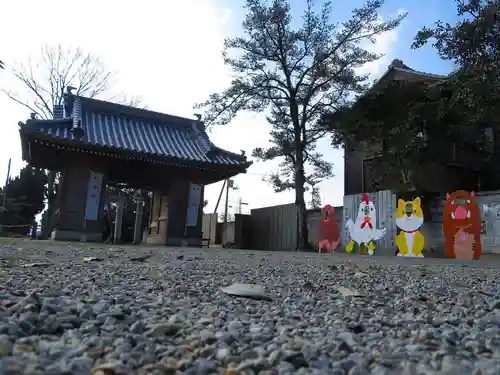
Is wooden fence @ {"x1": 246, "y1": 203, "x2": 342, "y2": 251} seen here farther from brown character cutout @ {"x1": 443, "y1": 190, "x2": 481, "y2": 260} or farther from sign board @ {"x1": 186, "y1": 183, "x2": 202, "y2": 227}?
brown character cutout @ {"x1": 443, "y1": 190, "x2": 481, "y2": 260}

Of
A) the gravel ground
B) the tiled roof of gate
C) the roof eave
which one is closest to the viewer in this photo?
the gravel ground

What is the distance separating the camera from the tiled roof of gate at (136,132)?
375 inches

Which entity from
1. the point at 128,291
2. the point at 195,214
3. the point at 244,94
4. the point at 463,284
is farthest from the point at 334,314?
the point at 244,94

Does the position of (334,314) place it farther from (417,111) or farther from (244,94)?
(244,94)

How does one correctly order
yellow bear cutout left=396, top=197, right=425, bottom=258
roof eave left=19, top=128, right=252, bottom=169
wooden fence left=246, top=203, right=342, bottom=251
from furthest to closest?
wooden fence left=246, top=203, right=342, bottom=251 < roof eave left=19, top=128, right=252, bottom=169 < yellow bear cutout left=396, top=197, right=425, bottom=258

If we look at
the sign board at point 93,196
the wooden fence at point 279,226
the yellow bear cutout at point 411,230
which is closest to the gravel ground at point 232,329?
the yellow bear cutout at point 411,230

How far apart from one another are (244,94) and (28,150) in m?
5.57

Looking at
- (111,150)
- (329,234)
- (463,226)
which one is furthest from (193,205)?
(463,226)

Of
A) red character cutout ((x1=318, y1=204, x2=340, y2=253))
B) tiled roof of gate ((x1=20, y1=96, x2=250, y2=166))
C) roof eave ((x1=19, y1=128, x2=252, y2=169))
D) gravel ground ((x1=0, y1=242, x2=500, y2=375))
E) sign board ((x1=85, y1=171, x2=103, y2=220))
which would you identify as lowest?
gravel ground ((x1=0, y1=242, x2=500, y2=375))

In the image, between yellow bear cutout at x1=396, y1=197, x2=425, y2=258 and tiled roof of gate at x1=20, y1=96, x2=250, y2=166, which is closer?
yellow bear cutout at x1=396, y1=197, x2=425, y2=258

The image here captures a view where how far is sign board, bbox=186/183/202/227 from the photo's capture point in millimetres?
10922

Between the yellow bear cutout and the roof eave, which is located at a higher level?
the roof eave

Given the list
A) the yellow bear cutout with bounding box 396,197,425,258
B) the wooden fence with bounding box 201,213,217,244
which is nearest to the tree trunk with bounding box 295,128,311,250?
the yellow bear cutout with bounding box 396,197,425,258

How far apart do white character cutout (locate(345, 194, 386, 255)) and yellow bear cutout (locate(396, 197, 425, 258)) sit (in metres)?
1.05
